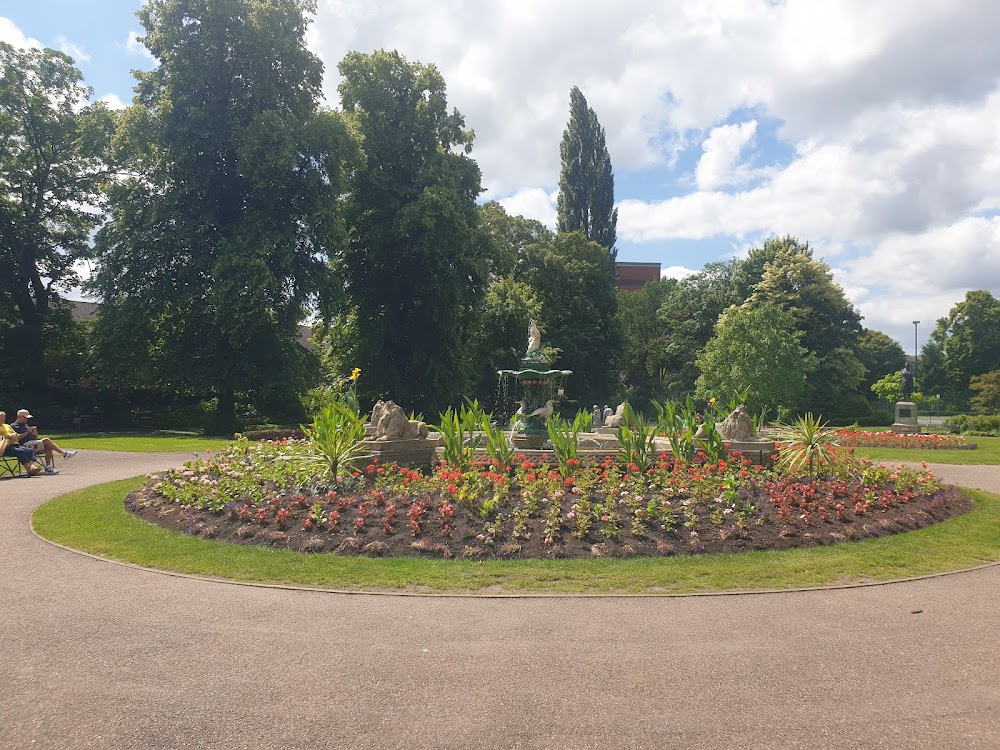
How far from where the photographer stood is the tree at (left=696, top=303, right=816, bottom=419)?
36281 millimetres

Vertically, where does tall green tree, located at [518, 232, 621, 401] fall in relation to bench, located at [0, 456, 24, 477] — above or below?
above

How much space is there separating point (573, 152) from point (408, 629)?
52.7 m

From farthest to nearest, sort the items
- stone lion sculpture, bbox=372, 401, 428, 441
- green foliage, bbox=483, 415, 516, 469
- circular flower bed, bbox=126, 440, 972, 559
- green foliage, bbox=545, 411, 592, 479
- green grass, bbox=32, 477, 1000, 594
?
stone lion sculpture, bbox=372, 401, 428, 441
green foliage, bbox=483, 415, 516, 469
green foliage, bbox=545, 411, 592, 479
circular flower bed, bbox=126, 440, 972, 559
green grass, bbox=32, 477, 1000, 594

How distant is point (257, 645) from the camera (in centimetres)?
494

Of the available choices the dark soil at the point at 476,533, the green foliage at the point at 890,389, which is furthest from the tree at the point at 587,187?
the dark soil at the point at 476,533

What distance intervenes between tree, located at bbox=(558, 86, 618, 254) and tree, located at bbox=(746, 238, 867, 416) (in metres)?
13.2

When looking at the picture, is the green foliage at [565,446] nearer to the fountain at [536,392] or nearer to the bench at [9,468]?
the fountain at [536,392]

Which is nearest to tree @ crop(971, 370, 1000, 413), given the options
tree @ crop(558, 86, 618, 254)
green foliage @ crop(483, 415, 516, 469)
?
tree @ crop(558, 86, 618, 254)

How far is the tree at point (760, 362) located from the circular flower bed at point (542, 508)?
2593cm

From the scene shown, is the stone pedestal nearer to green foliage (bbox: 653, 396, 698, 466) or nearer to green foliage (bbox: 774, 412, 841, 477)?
green foliage (bbox: 774, 412, 841, 477)

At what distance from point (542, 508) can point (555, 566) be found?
1679 mm

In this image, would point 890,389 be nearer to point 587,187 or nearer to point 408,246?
point 587,187

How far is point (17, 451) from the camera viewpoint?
538 inches

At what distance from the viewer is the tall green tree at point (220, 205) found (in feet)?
85.4
